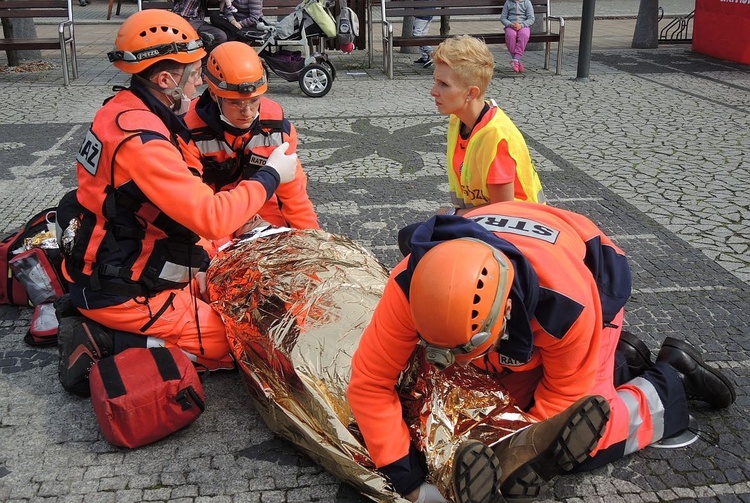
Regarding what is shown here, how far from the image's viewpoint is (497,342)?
89.8 inches

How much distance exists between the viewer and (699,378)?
315cm

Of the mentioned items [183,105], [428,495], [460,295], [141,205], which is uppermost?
[183,105]

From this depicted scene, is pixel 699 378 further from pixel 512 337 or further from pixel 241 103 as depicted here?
pixel 241 103

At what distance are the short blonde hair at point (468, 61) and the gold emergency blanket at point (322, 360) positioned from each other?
942mm

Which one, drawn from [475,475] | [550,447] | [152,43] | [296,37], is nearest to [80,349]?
[152,43]

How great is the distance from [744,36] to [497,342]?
11016 mm

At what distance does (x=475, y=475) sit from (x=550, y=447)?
0.77ft

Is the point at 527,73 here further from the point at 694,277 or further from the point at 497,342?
the point at 497,342

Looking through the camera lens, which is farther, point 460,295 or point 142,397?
point 142,397

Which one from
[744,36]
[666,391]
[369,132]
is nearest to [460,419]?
[666,391]

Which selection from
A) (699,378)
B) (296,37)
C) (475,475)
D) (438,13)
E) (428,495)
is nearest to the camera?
(475,475)

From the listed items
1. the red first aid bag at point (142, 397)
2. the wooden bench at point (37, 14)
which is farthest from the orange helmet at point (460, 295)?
the wooden bench at point (37, 14)

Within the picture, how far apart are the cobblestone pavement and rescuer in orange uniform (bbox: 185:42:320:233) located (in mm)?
878

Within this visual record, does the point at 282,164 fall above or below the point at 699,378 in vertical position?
above
